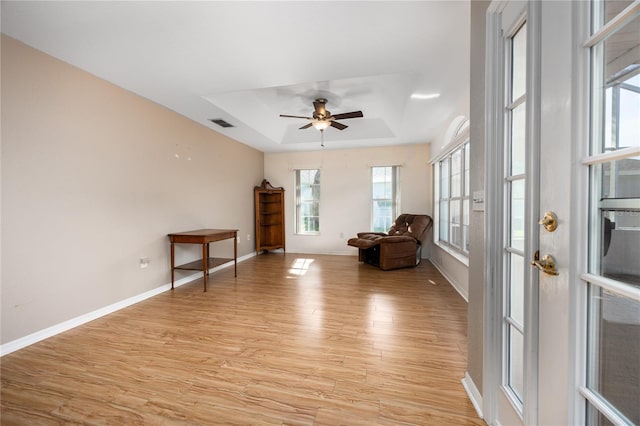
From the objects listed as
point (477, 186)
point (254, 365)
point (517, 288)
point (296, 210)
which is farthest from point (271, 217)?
point (517, 288)

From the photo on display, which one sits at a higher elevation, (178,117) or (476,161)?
(178,117)

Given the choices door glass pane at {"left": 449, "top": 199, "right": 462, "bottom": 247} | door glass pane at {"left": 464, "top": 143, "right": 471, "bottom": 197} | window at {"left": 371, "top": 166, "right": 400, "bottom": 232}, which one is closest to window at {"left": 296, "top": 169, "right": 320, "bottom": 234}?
window at {"left": 371, "top": 166, "right": 400, "bottom": 232}

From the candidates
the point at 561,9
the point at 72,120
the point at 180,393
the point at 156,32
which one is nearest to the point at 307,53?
the point at 156,32

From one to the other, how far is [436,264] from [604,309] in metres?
4.43

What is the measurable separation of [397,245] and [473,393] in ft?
10.1

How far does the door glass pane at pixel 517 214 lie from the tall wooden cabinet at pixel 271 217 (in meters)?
5.25

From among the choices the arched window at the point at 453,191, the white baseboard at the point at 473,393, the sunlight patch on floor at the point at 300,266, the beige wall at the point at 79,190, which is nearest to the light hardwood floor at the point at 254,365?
the white baseboard at the point at 473,393

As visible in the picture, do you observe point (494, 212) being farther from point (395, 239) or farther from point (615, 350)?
point (395, 239)

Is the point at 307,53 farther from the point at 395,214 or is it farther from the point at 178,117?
the point at 395,214

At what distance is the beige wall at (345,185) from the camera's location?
5.61m

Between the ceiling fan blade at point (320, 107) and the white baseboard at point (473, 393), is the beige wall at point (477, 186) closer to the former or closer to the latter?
the white baseboard at point (473, 393)

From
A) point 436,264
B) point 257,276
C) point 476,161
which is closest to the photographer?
point 476,161

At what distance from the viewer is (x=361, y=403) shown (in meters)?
1.47

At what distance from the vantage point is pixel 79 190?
2520 millimetres
